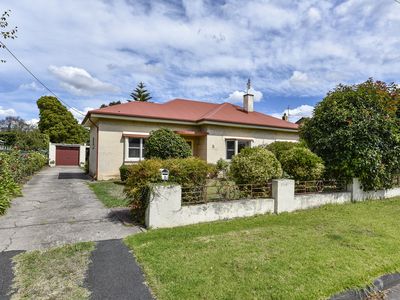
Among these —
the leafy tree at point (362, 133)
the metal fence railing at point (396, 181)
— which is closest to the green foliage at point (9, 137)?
the leafy tree at point (362, 133)

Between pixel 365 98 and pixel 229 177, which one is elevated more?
pixel 365 98

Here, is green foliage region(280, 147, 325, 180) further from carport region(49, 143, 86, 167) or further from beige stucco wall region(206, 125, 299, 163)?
carport region(49, 143, 86, 167)

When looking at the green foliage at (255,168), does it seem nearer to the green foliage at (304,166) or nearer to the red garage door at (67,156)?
the green foliage at (304,166)

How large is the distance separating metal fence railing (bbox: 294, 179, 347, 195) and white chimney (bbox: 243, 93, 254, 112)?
11.2m

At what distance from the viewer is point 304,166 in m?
8.38

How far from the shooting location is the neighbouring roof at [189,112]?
573 inches

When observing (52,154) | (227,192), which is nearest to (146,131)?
(227,192)

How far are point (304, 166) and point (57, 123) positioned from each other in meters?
37.5

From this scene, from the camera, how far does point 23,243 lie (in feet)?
16.0

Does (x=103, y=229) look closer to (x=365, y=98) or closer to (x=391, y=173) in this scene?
(x=365, y=98)

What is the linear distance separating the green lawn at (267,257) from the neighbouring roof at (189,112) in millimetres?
9762

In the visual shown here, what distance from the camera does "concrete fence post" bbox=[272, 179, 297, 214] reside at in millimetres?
7176

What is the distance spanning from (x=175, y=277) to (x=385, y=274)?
310 cm

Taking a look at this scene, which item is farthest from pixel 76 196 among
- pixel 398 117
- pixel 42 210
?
pixel 398 117
